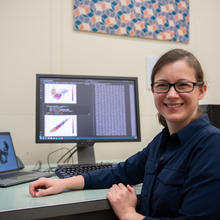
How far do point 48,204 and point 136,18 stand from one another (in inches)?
61.2

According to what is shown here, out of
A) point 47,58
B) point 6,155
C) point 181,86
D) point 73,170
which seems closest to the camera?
point 181,86

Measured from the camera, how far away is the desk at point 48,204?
753mm

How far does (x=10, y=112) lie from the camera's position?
1.63 meters

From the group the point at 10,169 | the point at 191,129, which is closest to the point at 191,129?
the point at 191,129

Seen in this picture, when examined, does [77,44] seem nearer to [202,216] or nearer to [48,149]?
[48,149]

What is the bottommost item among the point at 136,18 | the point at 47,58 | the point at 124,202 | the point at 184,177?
the point at 124,202

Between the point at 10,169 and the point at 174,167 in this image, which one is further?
the point at 10,169

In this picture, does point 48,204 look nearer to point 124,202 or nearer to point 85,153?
point 124,202

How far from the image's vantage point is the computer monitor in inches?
55.2

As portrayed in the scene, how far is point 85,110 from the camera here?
1.45 metres

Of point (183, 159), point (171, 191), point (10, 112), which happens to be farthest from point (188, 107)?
point (10, 112)

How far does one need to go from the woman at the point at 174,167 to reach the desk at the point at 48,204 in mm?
38

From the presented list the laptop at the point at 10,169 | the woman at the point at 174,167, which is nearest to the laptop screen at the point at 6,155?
the laptop at the point at 10,169

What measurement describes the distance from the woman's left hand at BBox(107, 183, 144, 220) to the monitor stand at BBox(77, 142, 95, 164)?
0.48 m
